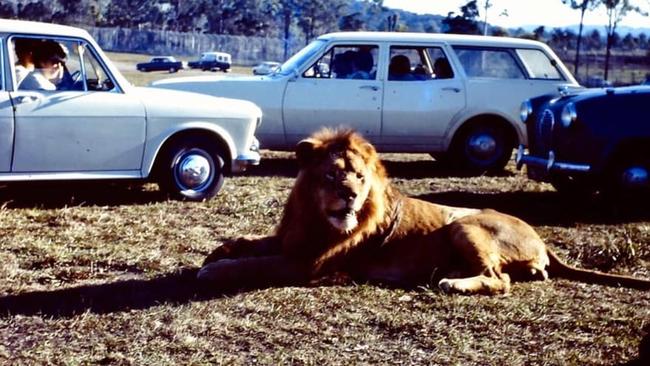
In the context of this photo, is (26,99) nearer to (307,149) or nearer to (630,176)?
(307,149)

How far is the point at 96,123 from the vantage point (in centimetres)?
838

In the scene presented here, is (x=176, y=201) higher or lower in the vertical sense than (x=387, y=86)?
lower

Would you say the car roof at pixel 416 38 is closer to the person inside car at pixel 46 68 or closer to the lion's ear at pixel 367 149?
the person inside car at pixel 46 68

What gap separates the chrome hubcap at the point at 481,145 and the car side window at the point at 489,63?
31.2 inches

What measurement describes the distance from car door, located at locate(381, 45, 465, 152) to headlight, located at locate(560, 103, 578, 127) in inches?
115

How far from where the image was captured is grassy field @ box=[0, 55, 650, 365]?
4777mm

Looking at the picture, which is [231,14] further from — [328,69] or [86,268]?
[86,268]

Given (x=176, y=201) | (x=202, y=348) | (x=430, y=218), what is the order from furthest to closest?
(x=176, y=201)
(x=430, y=218)
(x=202, y=348)

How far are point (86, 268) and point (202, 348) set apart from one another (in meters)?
1.86

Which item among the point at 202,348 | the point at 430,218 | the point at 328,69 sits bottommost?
the point at 202,348

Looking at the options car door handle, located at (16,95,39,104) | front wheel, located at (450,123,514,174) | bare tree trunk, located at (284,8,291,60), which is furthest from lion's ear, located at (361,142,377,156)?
bare tree trunk, located at (284,8,291,60)

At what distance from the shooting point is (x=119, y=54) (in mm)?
44656

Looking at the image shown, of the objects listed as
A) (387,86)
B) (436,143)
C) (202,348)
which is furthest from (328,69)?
(202,348)

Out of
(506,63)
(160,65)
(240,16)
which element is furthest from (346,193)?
(240,16)
